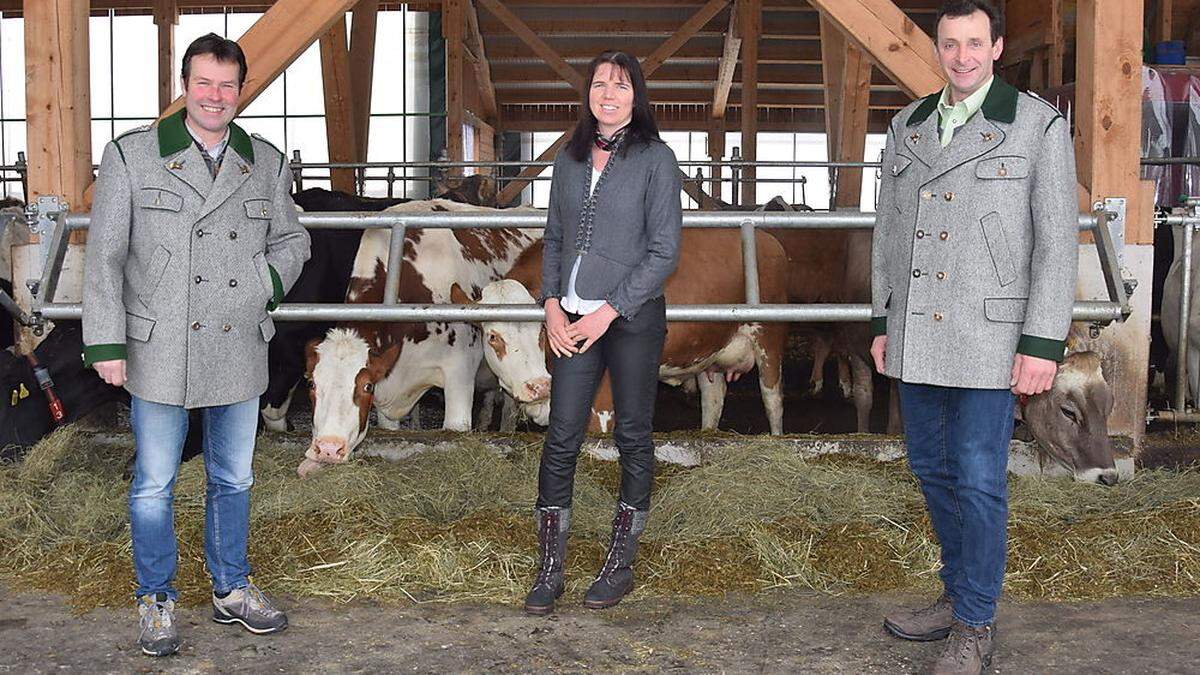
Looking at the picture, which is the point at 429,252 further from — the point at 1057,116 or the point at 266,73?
the point at 1057,116

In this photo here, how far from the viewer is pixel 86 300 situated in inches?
129

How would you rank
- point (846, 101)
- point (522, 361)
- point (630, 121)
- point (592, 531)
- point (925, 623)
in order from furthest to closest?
point (846, 101), point (522, 361), point (592, 531), point (630, 121), point (925, 623)

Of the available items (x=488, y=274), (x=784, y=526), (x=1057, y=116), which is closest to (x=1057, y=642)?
(x=784, y=526)

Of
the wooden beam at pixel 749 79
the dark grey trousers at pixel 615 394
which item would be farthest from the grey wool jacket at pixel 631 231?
the wooden beam at pixel 749 79

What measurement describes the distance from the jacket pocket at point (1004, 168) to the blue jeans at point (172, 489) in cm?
219

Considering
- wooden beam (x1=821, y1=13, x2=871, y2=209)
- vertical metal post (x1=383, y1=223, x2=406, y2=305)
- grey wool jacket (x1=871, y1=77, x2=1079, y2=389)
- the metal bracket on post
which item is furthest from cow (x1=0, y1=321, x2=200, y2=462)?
wooden beam (x1=821, y1=13, x2=871, y2=209)

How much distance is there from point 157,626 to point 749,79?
1144cm

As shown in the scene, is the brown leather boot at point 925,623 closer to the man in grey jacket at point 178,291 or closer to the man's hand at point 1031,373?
the man's hand at point 1031,373

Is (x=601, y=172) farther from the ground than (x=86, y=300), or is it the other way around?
(x=601, y=172)

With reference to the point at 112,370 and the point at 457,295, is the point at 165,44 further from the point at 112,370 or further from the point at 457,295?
the point at 112,370

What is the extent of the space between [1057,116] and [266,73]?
11.3 ft

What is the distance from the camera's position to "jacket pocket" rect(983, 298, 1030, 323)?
315 centimetres

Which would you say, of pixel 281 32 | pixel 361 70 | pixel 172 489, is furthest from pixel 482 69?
pixel 172 489

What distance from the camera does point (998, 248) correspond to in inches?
124
